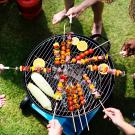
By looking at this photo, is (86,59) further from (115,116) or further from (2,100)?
(2,100)

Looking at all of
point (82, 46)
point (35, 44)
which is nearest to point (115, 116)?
point (82, 46)

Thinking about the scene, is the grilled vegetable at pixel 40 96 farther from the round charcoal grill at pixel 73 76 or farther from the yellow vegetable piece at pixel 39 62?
the yellow vegetable piece at pixel 39 62

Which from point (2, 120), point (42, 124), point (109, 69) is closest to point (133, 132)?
point (109, 69)

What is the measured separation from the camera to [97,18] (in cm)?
664

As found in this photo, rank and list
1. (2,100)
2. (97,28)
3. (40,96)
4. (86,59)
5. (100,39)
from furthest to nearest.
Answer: (97,28)
(100,39)
(2,100)
(86,59)
(40,96)

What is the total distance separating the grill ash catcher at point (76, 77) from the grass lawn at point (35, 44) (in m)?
0.36

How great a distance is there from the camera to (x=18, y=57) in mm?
6715

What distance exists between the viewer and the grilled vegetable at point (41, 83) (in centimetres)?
577

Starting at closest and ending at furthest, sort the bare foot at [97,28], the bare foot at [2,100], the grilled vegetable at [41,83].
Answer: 1. the grilled vegetable at [41,83]
2. the bare foot at [2,100]
3. the bare foot at [97,28]

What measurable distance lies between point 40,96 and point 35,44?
1323 mm

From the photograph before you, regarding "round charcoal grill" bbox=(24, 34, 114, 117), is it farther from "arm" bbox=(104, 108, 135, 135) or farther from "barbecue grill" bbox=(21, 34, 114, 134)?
"arm" bbox=(104, 108, 135, 135)

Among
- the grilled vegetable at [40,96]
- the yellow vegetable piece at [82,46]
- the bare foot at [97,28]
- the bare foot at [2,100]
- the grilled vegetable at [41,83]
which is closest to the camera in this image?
the grilled vegetable at [40,96]

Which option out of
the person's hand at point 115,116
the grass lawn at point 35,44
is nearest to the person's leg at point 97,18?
the grass lawn at point 35,44

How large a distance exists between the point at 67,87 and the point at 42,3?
1.95 meters
